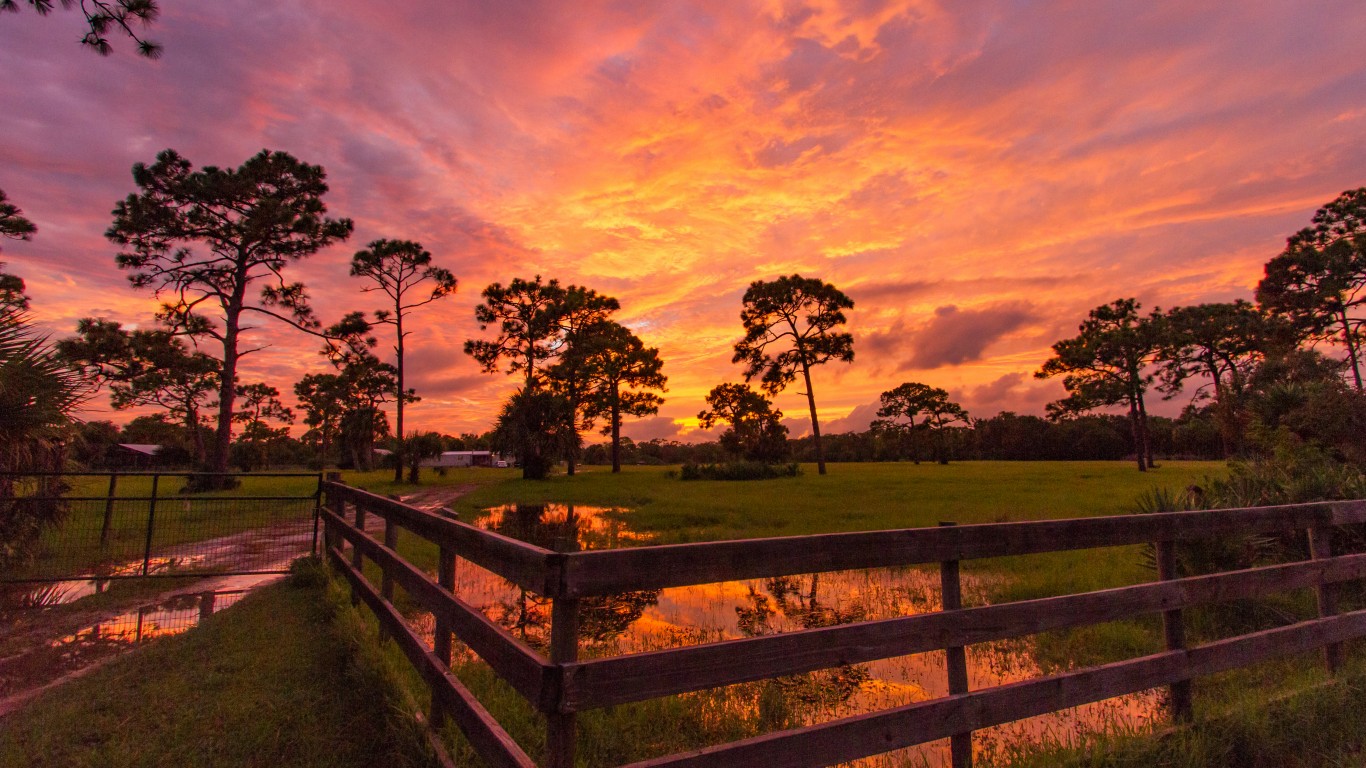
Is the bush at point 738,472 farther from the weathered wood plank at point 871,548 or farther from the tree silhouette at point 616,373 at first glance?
the weathered wood plank at point 871,548

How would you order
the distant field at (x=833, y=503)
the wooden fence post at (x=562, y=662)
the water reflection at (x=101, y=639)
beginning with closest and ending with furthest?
the wooden fence post at (x=562, y=662) < the water reflection at (x=101, y=639) < the distant field at (x=833, y=503)

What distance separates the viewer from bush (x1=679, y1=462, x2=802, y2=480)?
38.5 meters

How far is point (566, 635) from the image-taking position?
7.04 feet

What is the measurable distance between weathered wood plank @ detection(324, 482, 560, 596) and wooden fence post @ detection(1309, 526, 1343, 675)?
224 inches

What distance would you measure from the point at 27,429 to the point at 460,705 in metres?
9.82

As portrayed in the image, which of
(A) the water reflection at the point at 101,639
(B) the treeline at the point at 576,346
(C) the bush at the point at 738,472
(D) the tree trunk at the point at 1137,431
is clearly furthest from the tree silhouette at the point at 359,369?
(D) the tree trunk at the point at 1137,431

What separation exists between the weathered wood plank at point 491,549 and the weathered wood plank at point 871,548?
11cm

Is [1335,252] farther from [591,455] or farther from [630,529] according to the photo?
[591,455]

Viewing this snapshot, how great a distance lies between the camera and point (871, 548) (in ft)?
9.57

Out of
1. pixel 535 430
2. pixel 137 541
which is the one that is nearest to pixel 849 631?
pixel 137 541

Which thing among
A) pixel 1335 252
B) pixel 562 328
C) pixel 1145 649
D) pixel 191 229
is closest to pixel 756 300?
pixel 562 328

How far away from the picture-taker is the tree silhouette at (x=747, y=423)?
1937 inches

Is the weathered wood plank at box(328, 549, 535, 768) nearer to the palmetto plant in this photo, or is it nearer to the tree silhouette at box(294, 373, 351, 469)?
the palmetto plant

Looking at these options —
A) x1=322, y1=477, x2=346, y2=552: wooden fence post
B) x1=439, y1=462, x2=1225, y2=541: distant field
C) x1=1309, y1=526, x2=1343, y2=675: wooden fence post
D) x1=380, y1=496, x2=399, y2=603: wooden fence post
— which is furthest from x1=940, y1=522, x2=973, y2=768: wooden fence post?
x1=439, y1=462, x2=1225, y2=541: distant field
